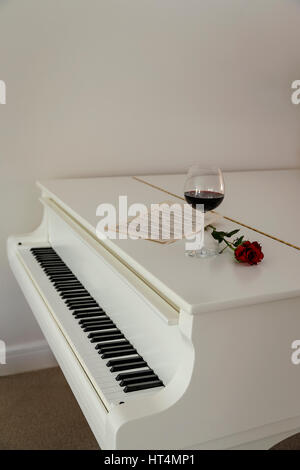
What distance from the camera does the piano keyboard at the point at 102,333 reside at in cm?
156

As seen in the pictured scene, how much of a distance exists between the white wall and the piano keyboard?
0.61 metres

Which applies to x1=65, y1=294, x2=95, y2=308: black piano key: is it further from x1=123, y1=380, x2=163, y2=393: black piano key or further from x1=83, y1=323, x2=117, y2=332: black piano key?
x1=123, y1=380, x2=163, y2=393: black piano key

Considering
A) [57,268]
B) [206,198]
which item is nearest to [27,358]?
[57,268]

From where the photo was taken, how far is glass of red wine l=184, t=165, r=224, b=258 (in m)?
1.65

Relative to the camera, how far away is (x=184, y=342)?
54.8 inches

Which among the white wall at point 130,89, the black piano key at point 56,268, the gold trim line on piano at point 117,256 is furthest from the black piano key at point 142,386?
the white wall at point 130,89

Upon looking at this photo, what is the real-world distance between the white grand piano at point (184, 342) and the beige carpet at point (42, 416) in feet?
2.47

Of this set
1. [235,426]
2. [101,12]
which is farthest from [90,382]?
[101,12]

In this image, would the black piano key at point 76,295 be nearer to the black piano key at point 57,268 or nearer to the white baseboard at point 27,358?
the black piano key at point 57,268

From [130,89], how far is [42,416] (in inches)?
64.1

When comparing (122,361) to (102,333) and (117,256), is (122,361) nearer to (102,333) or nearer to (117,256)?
(102,333)

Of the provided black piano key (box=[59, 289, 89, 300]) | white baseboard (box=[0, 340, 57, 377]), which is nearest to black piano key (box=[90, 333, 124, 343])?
black piano key (box=[59, 289, 89, 300])

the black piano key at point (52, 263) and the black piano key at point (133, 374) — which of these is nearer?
the black piano key at point (133, 374)

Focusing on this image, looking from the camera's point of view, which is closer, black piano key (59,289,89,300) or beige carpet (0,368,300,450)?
black piano key (59,289,89,300)
